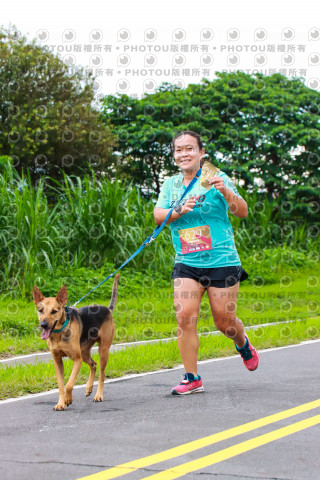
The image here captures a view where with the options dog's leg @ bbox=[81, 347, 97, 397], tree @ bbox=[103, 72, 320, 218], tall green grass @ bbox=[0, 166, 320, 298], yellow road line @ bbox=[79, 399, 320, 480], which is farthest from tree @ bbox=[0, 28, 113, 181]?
yellow road line @ bbox=[79, 399, 320, 480]

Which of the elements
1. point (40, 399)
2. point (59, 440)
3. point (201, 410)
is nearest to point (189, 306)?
point (201, 410)

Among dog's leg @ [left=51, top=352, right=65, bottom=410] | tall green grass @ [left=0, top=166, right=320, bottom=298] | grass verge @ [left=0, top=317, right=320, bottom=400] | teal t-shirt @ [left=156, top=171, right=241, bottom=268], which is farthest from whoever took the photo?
tall green grass @ [left=0, top=166, right=320, bottom=298]

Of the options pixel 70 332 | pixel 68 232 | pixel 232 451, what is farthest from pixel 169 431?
pixel 68 232

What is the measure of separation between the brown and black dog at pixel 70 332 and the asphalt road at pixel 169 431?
7.7 inches

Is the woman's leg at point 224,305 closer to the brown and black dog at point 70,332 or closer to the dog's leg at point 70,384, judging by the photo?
the brown and black dog at point 70,332

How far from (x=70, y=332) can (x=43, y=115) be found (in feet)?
64.9

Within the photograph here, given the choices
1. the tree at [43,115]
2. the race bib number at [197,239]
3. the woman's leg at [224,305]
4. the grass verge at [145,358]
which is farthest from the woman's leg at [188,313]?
the tree at [43,115]

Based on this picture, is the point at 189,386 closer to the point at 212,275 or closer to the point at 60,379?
the point at 212,275

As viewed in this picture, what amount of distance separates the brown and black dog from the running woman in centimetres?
68

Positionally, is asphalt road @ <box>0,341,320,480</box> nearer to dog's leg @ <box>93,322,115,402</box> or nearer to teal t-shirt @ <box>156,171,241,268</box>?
dog's leg @ <box>93,322,115,402</box>

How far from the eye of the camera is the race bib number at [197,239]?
18.8 ft

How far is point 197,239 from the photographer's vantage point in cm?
575

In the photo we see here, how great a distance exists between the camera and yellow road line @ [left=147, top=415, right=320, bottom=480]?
3592 mm

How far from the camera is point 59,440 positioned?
4309 millimetres
